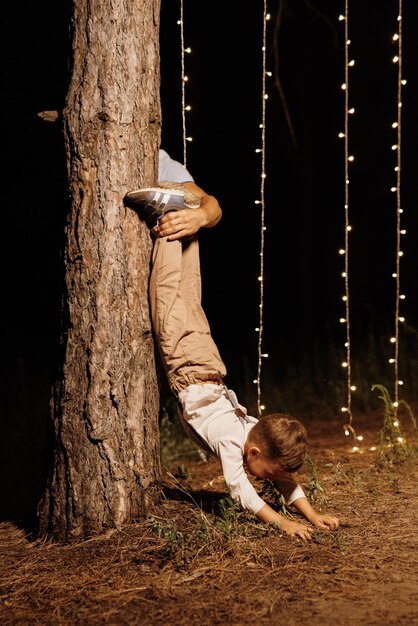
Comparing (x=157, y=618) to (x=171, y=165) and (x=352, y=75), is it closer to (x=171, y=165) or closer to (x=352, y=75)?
(x=171, y=165)

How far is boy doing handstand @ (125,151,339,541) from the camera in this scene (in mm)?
3939

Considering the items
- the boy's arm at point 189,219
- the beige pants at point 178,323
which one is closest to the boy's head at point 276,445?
the beige pants at point 178,323

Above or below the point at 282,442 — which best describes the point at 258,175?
above

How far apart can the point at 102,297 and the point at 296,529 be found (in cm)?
149

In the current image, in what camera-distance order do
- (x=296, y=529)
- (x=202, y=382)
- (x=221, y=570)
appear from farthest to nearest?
(x=202, y=382) < (x=296, y=529) < (x=221, y=570)

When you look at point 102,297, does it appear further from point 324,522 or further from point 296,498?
point 324,522

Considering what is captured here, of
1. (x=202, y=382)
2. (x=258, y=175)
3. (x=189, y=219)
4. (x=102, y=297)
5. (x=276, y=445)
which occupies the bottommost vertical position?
(x=276, y=445)

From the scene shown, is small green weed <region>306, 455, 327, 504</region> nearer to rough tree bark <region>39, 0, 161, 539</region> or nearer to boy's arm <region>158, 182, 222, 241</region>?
rough tree bark <region>39, 0, 161, 539</region>

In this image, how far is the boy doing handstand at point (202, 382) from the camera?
3939mm

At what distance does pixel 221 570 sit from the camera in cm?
349

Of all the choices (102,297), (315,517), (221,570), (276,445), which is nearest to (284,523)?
(315,517)

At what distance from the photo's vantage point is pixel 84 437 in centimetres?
395

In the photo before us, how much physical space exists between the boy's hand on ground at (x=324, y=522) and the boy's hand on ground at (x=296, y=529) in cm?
11

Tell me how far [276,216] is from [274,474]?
500 inches
